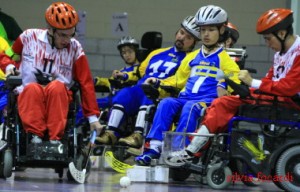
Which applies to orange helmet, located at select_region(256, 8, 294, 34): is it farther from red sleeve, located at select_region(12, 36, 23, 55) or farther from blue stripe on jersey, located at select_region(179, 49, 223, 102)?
red sleeve, located at select_region(12, 36, 23, 55)

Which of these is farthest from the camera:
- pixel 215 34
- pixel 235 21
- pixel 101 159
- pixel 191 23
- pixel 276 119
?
pixel 235 21

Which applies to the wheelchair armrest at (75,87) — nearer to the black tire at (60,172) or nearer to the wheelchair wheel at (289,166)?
the black tire at (60,172)

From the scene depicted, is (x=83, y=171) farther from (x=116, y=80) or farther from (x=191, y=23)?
(x=116, y=80)

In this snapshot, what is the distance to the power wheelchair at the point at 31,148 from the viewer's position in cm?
682

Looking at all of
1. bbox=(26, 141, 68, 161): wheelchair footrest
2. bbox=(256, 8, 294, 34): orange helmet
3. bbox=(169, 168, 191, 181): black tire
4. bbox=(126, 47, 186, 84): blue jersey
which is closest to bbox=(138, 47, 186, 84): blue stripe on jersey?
bbox=(126, 47, 186, 84): blue jersey

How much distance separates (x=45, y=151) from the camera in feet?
22.4

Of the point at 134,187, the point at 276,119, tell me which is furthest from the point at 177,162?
the point at 276,119

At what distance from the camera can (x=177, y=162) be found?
280 inches

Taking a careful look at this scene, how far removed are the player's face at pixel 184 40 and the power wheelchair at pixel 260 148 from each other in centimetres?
174

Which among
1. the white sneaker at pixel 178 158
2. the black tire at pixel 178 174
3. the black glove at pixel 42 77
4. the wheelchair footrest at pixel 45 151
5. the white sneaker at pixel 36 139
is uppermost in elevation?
the black glove at pixel 42 77

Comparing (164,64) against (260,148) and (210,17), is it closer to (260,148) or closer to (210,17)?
(210,17)

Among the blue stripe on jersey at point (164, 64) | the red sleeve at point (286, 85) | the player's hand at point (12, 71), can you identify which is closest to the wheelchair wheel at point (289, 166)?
the red sleeve at point (286, 85)

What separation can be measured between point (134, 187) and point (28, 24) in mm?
5243

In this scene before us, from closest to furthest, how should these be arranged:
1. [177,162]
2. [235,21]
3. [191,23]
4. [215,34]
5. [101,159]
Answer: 1. [177,162]
2. [215,34]
3. [191,23]
4. [101,159]
5. [235,21]
